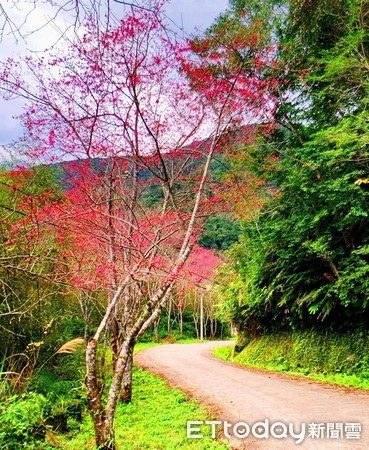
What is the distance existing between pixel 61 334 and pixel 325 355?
568 centimetres

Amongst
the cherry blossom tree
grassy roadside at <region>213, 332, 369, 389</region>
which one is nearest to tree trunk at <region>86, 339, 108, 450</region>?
the cherry blossom tree

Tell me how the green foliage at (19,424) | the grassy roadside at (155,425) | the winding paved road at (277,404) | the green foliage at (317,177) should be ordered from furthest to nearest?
the green foliage at (317,177) → the grassy roadside at (155,425) → the winding paved road at (277,404) → the green foliage at (19,424)

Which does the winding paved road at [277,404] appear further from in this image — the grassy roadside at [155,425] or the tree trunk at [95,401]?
the tree trunk at [95,401]

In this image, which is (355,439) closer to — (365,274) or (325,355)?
(365,274)

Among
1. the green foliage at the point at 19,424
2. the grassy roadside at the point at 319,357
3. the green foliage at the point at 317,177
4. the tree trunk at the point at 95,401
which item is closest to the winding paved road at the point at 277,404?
the grassy roadside at the point at 319,357

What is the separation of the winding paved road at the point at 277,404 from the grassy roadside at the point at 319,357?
49cm

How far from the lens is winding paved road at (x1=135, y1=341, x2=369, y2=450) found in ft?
12.3

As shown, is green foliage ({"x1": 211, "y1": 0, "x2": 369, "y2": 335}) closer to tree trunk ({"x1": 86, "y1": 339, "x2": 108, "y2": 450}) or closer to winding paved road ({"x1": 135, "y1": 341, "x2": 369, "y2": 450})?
winding paved road ({"x1": 135, "y1": 341, "x2": 369, "y2": 450})

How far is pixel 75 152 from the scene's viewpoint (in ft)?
16.6

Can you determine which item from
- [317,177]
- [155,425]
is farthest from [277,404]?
[317,177]

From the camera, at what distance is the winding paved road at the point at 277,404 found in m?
3.75

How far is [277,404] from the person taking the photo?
5180 mm

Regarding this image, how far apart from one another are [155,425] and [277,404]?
6.09 ft

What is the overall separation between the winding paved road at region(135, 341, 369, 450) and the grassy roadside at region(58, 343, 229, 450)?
248 millimetres
